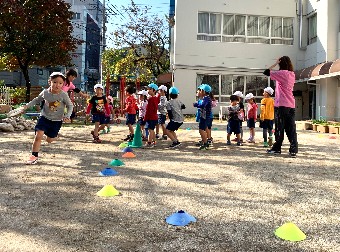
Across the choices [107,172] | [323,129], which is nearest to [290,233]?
[107,172]

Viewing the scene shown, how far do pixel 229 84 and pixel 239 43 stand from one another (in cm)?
261

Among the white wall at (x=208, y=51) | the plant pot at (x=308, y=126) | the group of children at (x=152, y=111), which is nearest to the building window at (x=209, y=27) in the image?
the white wall at (x=208, y=51)

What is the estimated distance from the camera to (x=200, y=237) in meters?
2.56

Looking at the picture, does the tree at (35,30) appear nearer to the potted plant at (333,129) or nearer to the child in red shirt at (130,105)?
the child in red shirt at (130,105)

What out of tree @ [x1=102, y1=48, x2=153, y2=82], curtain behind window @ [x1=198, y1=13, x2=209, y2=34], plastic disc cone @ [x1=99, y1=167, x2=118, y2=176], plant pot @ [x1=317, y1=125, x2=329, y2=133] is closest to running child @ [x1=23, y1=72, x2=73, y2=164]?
plastic disc cone @ [x1=99, y1=167, x2=118, y2=176]

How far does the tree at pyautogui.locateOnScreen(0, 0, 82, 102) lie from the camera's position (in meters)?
18.2

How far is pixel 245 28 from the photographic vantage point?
21078mm

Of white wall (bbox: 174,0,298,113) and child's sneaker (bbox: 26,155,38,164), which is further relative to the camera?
white wall (bbox: 174,0,298,113)

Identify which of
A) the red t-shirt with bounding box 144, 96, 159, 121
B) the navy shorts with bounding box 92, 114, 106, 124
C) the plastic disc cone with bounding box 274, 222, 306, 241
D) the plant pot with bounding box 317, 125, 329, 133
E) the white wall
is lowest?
the plastic disc cone with bounding box 274, 222, 306, 241

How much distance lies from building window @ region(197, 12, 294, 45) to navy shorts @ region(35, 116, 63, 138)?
A: 52.9ft

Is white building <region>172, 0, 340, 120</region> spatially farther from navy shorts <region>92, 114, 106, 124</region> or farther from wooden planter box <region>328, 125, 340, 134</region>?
navy shorts <region>92, 114, 106, 124</region>

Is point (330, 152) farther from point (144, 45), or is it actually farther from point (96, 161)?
point (144, 45)

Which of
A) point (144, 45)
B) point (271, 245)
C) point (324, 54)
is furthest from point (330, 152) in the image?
point (144, 45)

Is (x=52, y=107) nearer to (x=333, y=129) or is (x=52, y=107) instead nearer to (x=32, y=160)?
(x=32, y=160)
